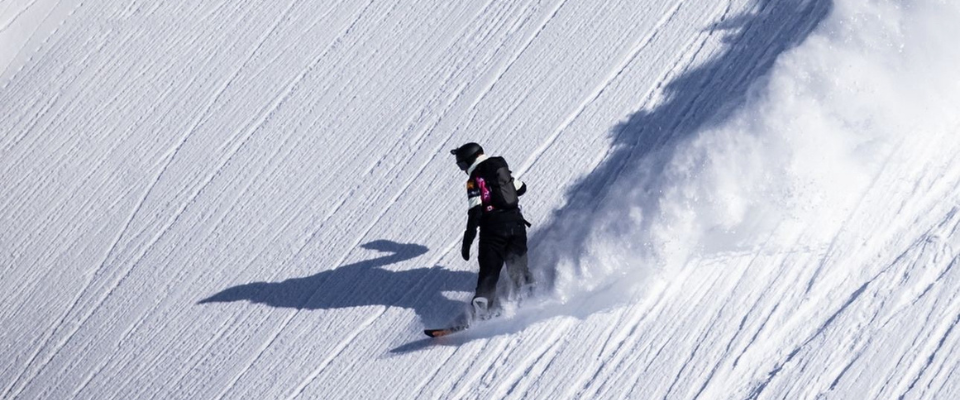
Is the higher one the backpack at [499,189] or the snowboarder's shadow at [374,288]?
the backpack at [499,189]

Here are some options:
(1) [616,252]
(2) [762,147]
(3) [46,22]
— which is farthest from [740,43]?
(3) [46,22]

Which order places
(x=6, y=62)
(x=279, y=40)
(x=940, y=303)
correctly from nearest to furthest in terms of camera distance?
1. (x=940, y=303)
2. (x=279, y=40)
3. (x=6, y=62)

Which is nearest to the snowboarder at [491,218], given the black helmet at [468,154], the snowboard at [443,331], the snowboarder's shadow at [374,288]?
the black helmet at [468,154]

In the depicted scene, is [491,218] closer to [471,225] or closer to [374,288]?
[471,225]

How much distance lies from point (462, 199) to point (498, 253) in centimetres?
172

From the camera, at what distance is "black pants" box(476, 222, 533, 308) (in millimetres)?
7191

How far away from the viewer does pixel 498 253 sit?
7.28 metres

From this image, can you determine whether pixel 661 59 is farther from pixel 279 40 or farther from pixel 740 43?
pixel 279 40

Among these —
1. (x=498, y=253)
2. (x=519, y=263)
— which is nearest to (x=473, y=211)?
(x=498, y=253)

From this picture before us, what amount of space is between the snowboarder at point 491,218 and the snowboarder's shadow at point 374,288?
2.24 ft

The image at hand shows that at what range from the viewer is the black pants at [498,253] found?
7.19 meters

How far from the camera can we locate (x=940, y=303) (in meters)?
6.57

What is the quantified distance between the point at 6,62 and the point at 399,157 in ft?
18.5

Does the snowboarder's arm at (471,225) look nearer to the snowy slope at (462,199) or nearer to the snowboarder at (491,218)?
the snowboarder at (491,218)
